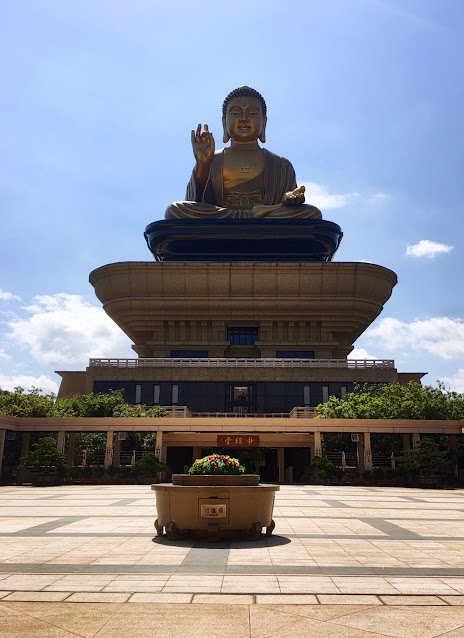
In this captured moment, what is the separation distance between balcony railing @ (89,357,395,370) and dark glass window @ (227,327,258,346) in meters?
9.45

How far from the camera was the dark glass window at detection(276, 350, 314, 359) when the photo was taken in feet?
184

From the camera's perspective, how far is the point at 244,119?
64.9 metres

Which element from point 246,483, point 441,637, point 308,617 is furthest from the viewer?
point 246,483

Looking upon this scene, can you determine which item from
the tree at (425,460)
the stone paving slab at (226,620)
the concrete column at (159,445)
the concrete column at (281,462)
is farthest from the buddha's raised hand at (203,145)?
the stone paving slab at (226,620)

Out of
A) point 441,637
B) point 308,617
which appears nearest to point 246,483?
point 308,617

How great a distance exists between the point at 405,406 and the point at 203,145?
37634mm

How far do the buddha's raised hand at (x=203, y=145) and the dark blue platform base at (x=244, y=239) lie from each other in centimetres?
711

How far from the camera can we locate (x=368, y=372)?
156ft

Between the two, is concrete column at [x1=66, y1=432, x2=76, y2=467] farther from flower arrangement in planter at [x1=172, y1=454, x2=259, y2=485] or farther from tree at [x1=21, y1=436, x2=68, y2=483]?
flower arrangement in planter at [x1=172, y1=454, x2=259, y2=485]

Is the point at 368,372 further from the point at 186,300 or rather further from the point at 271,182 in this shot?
the point at 271,182

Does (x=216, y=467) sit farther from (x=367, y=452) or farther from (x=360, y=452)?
(x=360, y=452)

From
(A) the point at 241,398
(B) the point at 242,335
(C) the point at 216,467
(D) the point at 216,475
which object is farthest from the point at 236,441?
(B) the point at 242,335

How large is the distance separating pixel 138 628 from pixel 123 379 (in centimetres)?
4172

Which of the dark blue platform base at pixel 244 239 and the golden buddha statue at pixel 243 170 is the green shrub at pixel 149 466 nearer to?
the dark blue platform base at pixel 244 239
